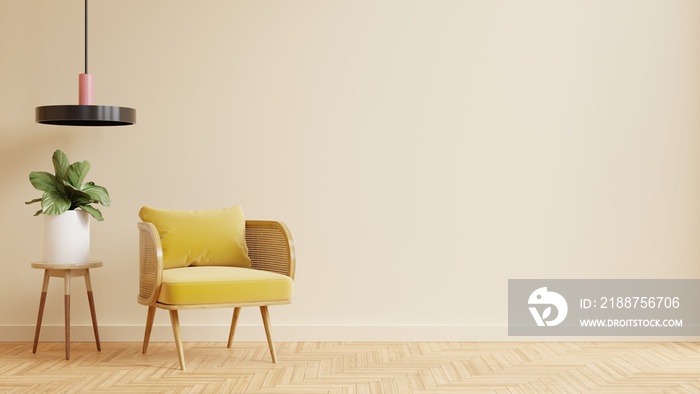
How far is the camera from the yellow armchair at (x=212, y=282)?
402cm

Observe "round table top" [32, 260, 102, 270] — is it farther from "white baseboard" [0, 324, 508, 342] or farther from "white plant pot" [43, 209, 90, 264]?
"white baseboard" [0, 324, 508, 342]

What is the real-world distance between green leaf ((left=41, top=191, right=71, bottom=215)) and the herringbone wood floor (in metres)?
0.78

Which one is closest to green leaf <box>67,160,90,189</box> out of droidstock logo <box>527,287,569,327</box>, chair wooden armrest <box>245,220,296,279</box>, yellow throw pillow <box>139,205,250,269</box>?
yellow throw pillow <box>139,205,250,269</box>

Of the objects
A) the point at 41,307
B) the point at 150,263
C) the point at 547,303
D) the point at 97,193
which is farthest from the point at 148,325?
the point at 547,303

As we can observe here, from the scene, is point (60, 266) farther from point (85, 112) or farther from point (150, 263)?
point (85, 112)

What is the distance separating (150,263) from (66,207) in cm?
65

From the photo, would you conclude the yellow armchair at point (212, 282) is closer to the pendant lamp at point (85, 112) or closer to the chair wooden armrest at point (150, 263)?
the chair wooden armrest at point (150, 263)

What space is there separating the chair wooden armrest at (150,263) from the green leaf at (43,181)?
0.61 metres

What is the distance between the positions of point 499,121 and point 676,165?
1.10 m

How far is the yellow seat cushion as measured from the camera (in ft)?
13.1

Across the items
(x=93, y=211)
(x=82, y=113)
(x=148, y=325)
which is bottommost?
(x=148, y=325)

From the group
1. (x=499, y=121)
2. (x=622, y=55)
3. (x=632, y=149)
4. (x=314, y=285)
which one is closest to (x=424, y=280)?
(x=314, y=285)

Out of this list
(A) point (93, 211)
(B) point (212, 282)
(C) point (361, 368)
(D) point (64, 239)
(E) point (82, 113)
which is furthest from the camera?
(A) point (93, 211)

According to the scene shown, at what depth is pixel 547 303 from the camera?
16.7 feet
